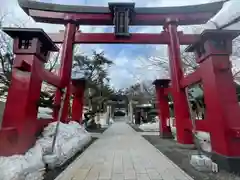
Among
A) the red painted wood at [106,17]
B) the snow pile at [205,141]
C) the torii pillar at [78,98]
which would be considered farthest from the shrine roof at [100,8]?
the snow pile at [205,141]

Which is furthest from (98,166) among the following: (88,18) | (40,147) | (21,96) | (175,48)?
(88,18)

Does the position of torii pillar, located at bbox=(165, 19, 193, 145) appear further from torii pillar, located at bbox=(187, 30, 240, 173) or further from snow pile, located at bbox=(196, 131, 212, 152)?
torii pillar, located at bbox=(187, 30, 240, 173)

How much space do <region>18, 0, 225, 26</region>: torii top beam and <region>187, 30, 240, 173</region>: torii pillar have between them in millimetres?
4338

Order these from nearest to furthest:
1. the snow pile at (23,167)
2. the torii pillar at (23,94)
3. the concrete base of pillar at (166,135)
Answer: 1. the snow pile at (23,167)
2. the torii pillar at (23,94)
3. the concrete base of pillar at (166,135)

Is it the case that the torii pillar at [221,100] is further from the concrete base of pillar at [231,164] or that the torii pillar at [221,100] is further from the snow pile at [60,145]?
the snow pile at [60,145]

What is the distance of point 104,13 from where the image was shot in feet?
27.4

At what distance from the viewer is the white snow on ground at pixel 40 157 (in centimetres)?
294

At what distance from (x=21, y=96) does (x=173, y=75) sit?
5464mm

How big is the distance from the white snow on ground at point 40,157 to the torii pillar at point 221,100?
11.6 ft

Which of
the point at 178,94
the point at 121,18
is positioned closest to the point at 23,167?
the point at 178,94

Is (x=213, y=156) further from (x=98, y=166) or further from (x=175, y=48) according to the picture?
(x=175, y=48)

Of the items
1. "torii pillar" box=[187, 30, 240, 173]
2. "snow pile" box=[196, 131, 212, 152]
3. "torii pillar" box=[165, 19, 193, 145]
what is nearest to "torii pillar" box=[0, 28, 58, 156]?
"torii pillar" box=[187, 30, 240, 173]

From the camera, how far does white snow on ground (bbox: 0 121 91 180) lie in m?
2.94

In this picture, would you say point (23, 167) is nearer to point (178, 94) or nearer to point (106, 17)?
point (178, 94)
